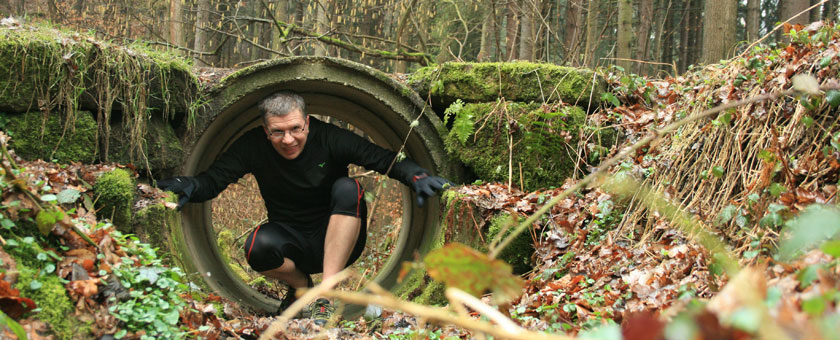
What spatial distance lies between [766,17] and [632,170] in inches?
776

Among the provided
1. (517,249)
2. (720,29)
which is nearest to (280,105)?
(517,249)

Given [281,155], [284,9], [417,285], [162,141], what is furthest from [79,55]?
[284,9]

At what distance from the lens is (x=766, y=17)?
2044 cm

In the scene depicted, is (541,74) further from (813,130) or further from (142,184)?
(142,184)

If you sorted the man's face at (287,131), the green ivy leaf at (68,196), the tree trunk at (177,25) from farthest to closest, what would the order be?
the tree trunk at (177,25), the man's face at (287,131), the green ivy leaf at (68,196)

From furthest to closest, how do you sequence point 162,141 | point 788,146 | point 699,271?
point 162,141, point 788,146, point 699,271

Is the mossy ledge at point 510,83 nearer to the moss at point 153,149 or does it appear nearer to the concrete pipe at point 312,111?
the concrete pipe at point 312,111

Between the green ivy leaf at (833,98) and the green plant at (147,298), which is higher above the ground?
the green ivy leaf at (833,98)

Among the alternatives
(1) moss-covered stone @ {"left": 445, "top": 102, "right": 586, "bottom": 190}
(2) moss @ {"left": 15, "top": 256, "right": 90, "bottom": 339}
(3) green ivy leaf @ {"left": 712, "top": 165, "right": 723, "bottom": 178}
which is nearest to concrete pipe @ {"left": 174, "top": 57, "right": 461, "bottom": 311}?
(1) moss-covered stone @ {"left": 445, "top": 102, "right": 586, "bottom": 190}

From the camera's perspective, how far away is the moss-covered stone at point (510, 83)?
5.38 m

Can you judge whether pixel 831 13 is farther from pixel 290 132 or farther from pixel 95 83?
pixel 95 83

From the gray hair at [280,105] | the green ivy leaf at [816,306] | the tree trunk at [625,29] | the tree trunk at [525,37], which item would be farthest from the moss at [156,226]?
the tree trunk at [525,37]

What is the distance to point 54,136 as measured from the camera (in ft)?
13.9

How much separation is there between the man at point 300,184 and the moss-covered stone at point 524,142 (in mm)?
483
